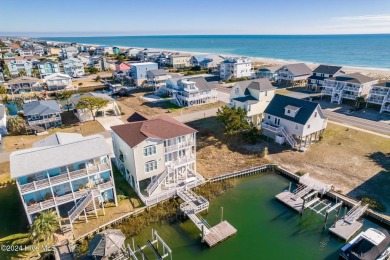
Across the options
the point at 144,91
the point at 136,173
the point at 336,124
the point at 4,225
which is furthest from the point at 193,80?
the point at 4,225

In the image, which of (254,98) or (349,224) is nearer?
(349,224)

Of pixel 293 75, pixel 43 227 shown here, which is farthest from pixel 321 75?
pixel 43 227

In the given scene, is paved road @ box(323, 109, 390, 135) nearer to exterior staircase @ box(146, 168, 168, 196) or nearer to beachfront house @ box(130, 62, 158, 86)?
exterior staircase @ box(146, 168, 168, 196)

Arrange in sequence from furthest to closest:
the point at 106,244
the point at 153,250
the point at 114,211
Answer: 1. the point at 114,211
2. the point at 153,250
3. the point at 106,244

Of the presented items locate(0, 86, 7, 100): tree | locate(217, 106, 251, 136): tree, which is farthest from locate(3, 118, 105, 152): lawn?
locate(0, 86, 7, 100): tree

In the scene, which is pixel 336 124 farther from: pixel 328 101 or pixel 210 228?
pixel 210 228

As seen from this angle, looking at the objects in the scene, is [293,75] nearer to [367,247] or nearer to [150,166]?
[150,166]

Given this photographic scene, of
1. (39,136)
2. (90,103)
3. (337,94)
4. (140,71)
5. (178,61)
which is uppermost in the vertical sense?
(140,71)
